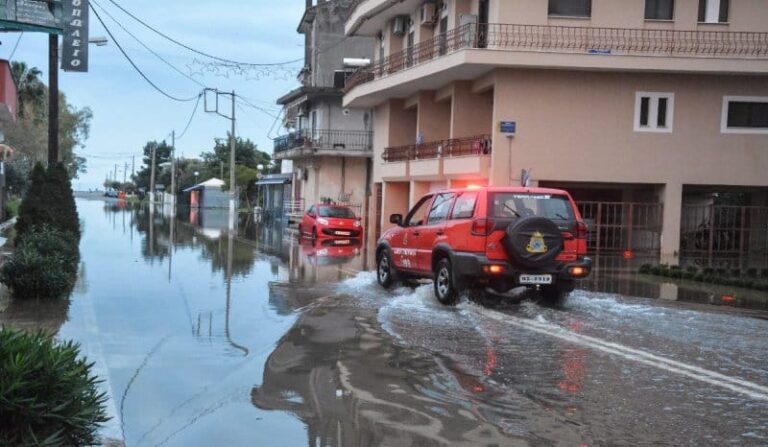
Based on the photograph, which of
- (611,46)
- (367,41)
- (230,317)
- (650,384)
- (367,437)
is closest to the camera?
(367,437)

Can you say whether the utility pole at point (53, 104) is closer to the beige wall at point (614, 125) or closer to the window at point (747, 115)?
the beige wall at point (614, 125)

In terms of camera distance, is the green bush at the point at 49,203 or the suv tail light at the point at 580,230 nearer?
the suv tail light at the point at 580,230

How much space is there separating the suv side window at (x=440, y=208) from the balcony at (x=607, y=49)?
1275cm

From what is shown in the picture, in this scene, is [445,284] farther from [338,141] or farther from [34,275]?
[338,141]

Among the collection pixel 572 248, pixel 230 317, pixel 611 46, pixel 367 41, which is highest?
pixel 367 41

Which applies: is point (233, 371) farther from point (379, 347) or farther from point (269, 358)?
point (379, 347)

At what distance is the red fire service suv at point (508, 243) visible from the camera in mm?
11117

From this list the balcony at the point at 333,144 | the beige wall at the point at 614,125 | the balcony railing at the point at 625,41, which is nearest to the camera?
the balcony railing at the point at 625,41

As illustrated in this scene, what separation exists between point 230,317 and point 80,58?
1185 cm

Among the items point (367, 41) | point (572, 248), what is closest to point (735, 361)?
point (572, 248)

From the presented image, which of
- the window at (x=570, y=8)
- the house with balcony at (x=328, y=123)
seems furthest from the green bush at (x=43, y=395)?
the house with balcony at (x=328, y=123)

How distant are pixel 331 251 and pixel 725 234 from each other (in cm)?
1325

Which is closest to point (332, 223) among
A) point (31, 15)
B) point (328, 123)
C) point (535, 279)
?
point (328, 123)

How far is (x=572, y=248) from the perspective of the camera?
37.9 ft
